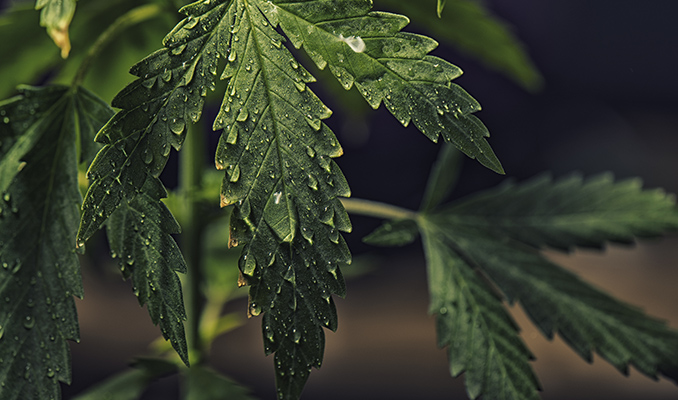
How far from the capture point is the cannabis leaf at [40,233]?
395mm

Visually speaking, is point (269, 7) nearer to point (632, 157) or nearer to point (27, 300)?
point (27, 300)

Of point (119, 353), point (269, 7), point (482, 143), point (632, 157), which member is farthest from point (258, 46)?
point (632, 157)

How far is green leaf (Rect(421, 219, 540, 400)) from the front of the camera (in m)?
0.50

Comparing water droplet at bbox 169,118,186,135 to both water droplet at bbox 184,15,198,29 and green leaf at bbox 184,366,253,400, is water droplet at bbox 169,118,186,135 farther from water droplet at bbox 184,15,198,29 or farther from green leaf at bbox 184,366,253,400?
green leaf at bbox 184,366,253,400

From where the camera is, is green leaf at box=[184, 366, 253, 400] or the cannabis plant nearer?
the cannabis plant

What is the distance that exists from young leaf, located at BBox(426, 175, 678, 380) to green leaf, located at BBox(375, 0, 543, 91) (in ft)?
0.48

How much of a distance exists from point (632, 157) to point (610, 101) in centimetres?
24

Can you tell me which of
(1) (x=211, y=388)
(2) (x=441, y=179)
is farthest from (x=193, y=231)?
(2) (x=441, y=179)

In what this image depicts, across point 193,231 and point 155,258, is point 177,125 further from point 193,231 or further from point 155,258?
point 193,231

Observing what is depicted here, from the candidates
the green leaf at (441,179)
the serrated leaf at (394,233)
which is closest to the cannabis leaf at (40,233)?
the serrated leaf at (394,233)

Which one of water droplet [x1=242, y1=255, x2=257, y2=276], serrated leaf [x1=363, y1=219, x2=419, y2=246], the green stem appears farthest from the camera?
serrated leaf [x1=363, y1=219, x2=419, y2=246]

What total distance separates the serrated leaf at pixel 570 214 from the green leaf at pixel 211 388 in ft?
0.90

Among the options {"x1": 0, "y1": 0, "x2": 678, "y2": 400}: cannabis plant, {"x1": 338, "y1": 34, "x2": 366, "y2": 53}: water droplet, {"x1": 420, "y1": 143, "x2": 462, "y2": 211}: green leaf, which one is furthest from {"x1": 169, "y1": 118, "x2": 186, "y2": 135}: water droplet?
{"x1": 420, "y1": 143, "x2": 462, "y2": 211}: green leaf

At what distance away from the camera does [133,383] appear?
605mm
